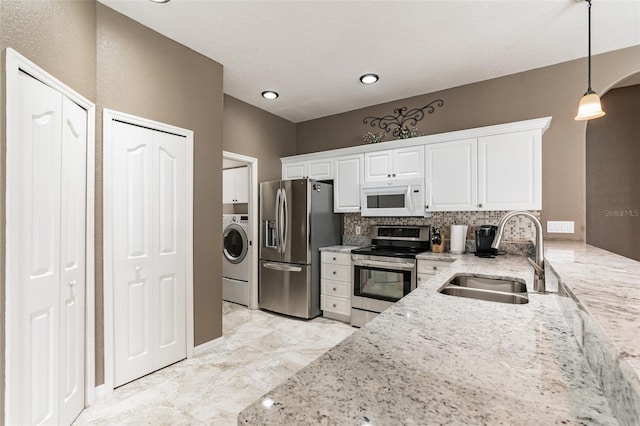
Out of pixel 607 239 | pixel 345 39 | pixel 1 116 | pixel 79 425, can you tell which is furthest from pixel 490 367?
pixel 607 239

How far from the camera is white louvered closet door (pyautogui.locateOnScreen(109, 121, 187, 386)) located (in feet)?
7.40

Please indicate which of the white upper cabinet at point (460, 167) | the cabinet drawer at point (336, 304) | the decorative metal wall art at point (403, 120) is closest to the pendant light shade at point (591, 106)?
the white upper cabinet at point (460, 167)

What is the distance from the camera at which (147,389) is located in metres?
2.24

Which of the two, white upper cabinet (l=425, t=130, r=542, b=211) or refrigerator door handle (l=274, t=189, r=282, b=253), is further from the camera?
refrigerator door handle (l=274, t=189, r=282, b=253)

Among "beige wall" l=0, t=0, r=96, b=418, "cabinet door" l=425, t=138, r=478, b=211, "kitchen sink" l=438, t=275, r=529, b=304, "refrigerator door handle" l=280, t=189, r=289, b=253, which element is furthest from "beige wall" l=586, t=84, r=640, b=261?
"beige wall" l=0, t=0, r=96, b=418

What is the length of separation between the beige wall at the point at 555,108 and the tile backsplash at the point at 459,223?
0.25 metres

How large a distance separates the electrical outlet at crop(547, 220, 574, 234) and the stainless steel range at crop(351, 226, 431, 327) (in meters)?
1.17

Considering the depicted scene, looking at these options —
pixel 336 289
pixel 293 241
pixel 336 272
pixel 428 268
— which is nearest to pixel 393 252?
pixel 428 268

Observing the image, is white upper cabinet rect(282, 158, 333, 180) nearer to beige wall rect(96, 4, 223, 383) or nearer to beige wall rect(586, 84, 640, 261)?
beige wall rect(96, 4, 223, 383)

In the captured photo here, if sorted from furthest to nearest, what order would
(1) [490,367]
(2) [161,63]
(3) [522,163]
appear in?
(3) [522,163], (2) [161,63], (1) [490,367]

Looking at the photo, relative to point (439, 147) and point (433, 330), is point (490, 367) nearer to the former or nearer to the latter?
point (433, 330)

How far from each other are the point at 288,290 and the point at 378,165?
6.27 ft

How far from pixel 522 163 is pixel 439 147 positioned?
2.59 feet

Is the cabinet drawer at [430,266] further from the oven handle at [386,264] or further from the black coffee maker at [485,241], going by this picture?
the black coffee maker at [485,241]
